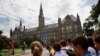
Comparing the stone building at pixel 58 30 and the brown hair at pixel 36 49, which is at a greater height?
the stone building at pixel 58 30

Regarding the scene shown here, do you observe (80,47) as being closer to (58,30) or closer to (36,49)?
(36,49)

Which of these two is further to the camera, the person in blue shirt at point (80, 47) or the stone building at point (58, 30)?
the stone building at point (58, 30)

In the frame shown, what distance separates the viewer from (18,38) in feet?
548

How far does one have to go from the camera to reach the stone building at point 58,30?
4975 inches

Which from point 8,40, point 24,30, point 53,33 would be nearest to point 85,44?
point 8,40

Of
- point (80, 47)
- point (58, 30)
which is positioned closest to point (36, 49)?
point (80, 47)

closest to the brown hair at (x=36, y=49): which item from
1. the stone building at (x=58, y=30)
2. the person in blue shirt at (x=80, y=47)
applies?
the person in blue shirt at (x=80, y=47)

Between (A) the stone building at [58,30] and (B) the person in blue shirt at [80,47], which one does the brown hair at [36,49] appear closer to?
(B) the person in blue shirt at [80,47]

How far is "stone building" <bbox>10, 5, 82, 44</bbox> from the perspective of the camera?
415 ft

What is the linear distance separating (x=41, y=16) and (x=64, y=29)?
118 feet

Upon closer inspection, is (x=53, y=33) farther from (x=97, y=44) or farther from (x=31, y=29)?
(x=97, y=44)

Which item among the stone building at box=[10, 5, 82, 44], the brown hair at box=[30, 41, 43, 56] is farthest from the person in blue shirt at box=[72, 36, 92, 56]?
the stone building at box=[10, 5, 82, 44]

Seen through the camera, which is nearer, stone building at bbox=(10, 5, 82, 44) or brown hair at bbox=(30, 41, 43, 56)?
brown hair at bbox=(30, 41, 43, 56)

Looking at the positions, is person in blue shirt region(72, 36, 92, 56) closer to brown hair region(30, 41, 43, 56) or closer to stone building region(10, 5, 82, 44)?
brown hair region(30, 41, 43, 56)
